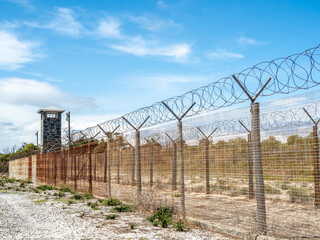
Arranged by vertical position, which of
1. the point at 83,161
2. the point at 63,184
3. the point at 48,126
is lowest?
the point at 63,184

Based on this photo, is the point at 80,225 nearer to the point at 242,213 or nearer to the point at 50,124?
the point at 242,213

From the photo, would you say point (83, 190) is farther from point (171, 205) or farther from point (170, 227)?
point (170, 227)

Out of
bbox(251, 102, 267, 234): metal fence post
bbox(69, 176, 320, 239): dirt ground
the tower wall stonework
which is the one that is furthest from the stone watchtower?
bbox(251, 102, 267, 234): metal fence post

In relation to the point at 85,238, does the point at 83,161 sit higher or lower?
higher

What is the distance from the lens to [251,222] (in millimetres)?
5570

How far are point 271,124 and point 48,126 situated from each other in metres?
38.6

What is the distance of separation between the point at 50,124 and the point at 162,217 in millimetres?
37579

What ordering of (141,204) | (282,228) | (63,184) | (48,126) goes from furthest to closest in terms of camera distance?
(48,126) < (63,184) < (141,204) < (282,228)

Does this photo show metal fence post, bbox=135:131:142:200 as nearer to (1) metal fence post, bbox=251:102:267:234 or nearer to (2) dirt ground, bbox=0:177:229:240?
(2) dirt ground, bbox=0:177:229:240

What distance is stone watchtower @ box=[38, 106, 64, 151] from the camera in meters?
41.3

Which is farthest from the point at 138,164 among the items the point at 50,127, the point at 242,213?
the point at 50,127

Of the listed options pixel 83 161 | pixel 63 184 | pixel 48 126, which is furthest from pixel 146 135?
pixel 48 126

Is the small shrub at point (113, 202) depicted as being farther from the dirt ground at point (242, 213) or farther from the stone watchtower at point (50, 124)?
the stone watchtower at point (50, 124)

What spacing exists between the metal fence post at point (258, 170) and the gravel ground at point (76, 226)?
79 cm
